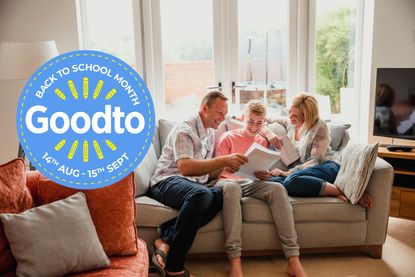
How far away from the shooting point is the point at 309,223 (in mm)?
2525

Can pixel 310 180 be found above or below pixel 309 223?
above

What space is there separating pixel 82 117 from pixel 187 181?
92 cm

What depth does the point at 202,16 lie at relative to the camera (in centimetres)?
370

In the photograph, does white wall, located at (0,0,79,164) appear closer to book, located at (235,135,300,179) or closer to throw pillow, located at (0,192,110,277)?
book, located at (235,135,300,179)

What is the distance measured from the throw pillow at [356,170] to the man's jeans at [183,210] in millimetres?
769

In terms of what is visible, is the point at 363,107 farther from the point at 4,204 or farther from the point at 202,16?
the point at 4,204

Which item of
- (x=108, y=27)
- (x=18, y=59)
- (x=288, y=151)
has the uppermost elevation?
(x=108, y=27)

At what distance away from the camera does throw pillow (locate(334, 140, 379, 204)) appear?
242 centimetres

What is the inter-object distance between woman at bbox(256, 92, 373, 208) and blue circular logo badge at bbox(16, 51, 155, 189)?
1.00 meters

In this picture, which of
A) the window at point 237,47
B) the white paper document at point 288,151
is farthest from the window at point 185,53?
the white paper document at point 288,151

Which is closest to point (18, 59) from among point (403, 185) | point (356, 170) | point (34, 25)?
point (34, 25)

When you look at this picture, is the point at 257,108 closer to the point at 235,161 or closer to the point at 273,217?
the point at 235,161

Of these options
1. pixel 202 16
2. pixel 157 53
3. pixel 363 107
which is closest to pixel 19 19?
pixel 157 53

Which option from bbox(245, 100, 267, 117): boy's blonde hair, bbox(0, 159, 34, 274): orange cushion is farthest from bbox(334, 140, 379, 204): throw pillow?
bbox(0, 159, 34, 274): orange cushion
